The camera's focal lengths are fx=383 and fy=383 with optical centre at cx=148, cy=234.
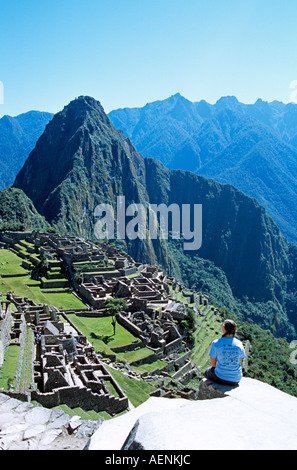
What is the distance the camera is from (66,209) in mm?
143500

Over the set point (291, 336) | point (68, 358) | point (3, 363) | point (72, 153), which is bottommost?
point (291, 336)

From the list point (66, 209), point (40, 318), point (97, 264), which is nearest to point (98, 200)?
point (66, 209)

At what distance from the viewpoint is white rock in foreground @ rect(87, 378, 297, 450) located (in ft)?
14.2

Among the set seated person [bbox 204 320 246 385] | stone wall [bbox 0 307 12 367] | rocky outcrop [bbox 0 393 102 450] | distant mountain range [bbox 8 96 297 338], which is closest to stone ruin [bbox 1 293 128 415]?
stone wall [bbox 0 307 12 367]

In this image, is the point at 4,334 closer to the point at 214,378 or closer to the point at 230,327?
the point at 214,378

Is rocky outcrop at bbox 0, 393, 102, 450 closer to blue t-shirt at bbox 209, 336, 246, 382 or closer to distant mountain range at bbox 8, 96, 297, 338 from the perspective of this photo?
blue t-shirt at bbox 209, 336, 246, 382

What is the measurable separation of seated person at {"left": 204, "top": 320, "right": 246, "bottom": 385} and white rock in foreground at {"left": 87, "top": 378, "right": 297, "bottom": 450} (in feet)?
2.17

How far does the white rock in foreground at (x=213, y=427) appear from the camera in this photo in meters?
4.32

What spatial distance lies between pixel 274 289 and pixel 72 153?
117525 millimetres

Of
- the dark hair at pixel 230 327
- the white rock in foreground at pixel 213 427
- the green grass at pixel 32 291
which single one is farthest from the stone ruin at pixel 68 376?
the green grass at pixel 32 291

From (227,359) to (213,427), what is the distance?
7.88 feet
